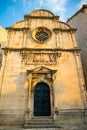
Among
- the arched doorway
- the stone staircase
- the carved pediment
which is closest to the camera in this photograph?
the stone staircase

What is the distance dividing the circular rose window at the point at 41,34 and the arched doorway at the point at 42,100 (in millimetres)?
4357

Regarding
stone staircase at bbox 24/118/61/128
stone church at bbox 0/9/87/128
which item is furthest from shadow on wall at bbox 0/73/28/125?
stone staircase at bbox 24/118/61/128

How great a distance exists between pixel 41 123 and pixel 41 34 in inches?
313

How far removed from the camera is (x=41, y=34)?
1384 centimetres

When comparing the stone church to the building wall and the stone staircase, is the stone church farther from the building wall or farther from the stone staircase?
the building wall

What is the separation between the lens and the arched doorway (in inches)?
403

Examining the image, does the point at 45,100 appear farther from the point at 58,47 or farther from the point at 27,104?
the point at 58,47

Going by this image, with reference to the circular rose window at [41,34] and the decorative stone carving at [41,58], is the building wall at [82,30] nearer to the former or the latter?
the decorative stone carving at [41,58]

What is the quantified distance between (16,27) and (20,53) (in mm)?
3009

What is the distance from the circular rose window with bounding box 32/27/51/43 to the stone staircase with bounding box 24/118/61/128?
22.2 feet

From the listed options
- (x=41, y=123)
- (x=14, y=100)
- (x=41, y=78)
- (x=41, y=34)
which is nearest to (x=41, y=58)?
(x=41, y=78)

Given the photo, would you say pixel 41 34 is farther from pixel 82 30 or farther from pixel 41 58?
pixel 82 30

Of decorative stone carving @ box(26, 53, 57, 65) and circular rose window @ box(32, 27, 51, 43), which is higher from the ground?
circular rose window @ box(32, 27, 51, 43)

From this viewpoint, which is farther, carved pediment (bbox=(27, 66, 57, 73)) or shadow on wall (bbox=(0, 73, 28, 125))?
carved pediment (bbox=(27, 66, 57, 73))
